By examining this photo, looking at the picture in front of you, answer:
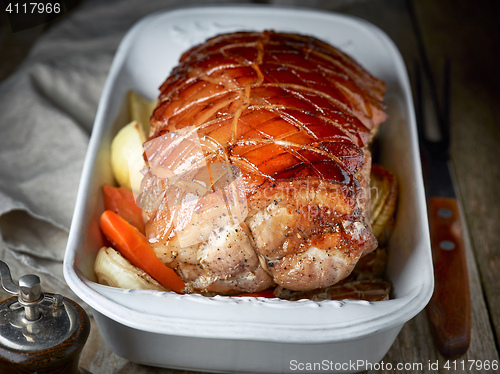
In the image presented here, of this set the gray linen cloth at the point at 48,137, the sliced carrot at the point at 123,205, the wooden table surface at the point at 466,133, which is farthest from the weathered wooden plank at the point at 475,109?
the gray linen cloth at the point at 48,137

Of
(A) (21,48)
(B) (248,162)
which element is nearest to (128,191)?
(B) (248,162)

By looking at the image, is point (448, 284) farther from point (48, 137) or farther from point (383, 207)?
point (48, 137)

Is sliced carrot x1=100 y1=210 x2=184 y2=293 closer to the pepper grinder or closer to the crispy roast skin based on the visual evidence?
the crispy roast skin

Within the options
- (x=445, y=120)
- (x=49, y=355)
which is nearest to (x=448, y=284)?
(x=445, y=120)

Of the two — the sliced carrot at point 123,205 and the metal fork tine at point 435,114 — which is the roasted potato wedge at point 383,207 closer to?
the metal fork tine at point 435,114

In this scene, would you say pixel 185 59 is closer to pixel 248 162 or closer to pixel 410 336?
pixel 248 162

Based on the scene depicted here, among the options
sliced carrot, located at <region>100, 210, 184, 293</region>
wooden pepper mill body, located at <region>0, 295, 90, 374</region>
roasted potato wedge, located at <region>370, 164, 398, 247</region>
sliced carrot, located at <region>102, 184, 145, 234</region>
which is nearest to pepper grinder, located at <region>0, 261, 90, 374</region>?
wooden pepper mill body, located at <region>0, 295, 90, 374</region>
